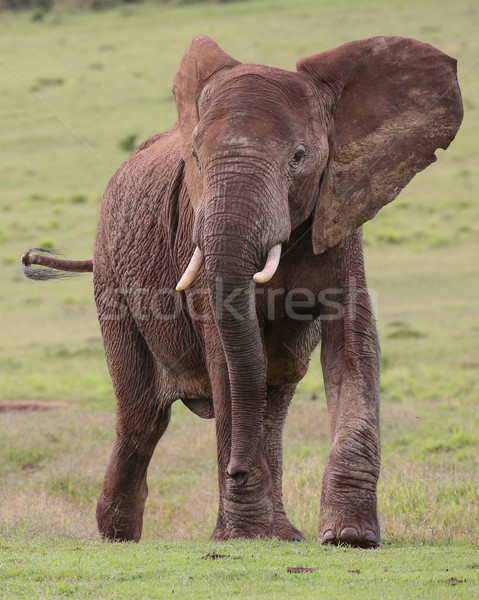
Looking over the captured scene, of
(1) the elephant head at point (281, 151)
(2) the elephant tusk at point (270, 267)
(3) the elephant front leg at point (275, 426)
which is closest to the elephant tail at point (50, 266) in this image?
(3) the elephant front leg at point (275, 426)

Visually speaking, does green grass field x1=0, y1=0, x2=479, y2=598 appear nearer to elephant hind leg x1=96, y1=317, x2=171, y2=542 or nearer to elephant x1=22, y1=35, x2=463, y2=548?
elephant hind leg x1=96, y1=317, x2=171, y2=542

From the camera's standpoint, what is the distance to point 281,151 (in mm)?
6195

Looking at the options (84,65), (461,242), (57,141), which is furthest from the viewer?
(84,65)

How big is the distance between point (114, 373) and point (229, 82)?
2.73 meters

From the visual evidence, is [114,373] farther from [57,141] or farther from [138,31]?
[138,31]

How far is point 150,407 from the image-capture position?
844cm

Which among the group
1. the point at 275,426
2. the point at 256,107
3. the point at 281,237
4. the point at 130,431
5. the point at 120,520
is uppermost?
the point at 256,107

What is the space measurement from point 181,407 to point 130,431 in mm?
5751

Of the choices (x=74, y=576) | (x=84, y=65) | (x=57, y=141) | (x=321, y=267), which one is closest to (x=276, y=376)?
(x=321, y=267)

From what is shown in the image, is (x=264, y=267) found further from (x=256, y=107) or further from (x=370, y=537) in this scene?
(x=370, y=537)

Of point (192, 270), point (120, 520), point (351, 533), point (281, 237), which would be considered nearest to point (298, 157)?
point (281, 237)

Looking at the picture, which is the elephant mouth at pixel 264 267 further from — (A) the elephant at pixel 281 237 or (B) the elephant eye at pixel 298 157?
(B) the elephant eye at pixel 298 157

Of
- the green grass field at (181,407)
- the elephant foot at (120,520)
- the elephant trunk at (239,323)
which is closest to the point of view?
the green grass field at (181,407)

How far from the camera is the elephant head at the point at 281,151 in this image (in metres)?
6.03
